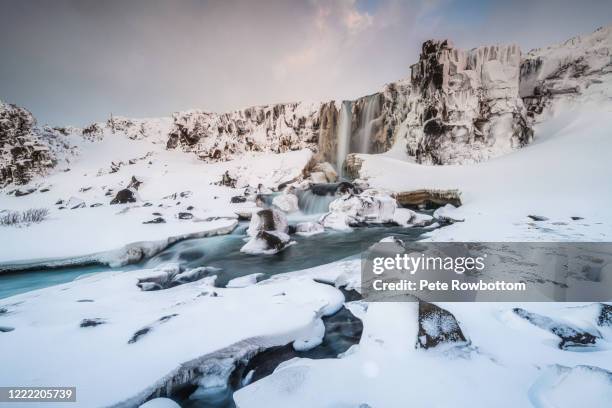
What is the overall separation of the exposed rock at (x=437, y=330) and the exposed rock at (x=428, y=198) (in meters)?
8.86

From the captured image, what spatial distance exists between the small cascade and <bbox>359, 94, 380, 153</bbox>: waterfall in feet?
35.9

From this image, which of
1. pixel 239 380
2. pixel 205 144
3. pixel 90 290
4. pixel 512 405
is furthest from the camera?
pixel 205 144

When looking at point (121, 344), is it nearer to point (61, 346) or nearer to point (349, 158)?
point (61, 346)

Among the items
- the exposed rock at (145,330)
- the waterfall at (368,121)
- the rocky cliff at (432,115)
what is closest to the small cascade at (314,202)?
the rocky cliff at (432,115)

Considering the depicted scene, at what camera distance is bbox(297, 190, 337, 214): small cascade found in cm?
1209

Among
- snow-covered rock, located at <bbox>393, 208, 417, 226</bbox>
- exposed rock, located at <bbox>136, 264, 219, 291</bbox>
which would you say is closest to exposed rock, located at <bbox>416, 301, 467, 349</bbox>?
exposed rock, located at <bbox>136, 264, 219, 291</bbox>

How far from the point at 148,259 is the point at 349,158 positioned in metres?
13.1

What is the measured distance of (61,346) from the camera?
8.59 ft

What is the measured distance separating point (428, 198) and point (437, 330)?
9.47 metres

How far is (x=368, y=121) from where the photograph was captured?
2184 centimetres

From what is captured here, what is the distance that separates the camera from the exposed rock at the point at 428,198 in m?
10.2

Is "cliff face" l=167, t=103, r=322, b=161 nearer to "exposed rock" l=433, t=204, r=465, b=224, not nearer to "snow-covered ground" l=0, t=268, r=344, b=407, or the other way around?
"exposed rock" l=433, t=204, r=465, b=224

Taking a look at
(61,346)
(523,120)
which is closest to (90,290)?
(61,346)

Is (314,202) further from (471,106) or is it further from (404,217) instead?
(471,106)
